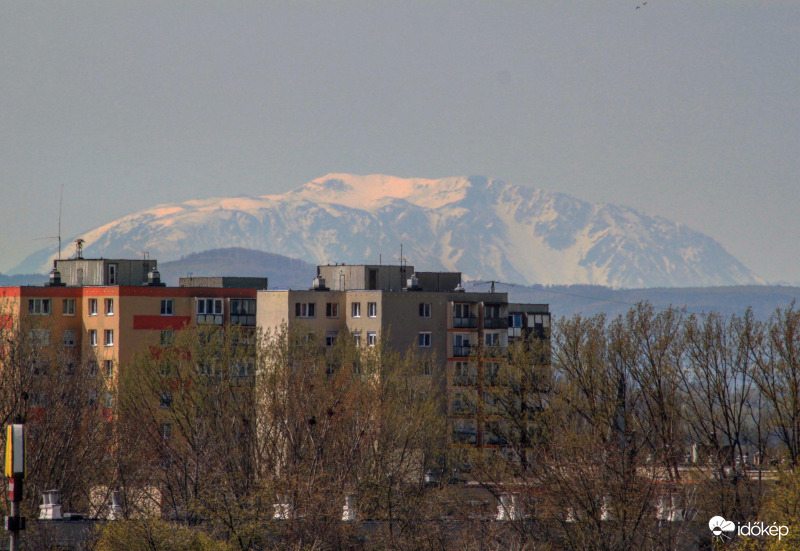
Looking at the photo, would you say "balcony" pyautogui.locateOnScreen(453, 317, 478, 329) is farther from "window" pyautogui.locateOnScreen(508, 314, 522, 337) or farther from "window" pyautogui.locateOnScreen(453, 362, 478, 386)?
"window" pyautogui.locateOnScreen(508, 314, 522, 337)

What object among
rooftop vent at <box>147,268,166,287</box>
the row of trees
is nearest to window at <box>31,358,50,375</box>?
the row of trees

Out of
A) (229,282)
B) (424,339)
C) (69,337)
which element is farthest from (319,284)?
(69,337)

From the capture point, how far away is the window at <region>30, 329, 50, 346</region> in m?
81.8

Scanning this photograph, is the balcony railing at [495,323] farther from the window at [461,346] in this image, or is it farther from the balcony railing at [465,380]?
the balcony railing at [465,380]

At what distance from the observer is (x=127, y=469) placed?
6719 centimetres

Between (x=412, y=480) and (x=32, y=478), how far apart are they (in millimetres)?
22651

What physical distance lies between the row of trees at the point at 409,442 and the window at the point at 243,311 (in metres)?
8.25

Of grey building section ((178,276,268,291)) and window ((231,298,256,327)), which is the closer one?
window ((231,298,256,327))

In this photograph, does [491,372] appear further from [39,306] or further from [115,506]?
[115,506]

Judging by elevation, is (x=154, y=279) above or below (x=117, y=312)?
above

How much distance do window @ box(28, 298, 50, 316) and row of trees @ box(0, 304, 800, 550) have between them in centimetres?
1177

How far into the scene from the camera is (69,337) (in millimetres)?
99062

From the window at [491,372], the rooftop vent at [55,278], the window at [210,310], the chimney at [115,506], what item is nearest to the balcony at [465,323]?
the window at [491,372]

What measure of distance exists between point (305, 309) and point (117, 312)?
14.6 meters
